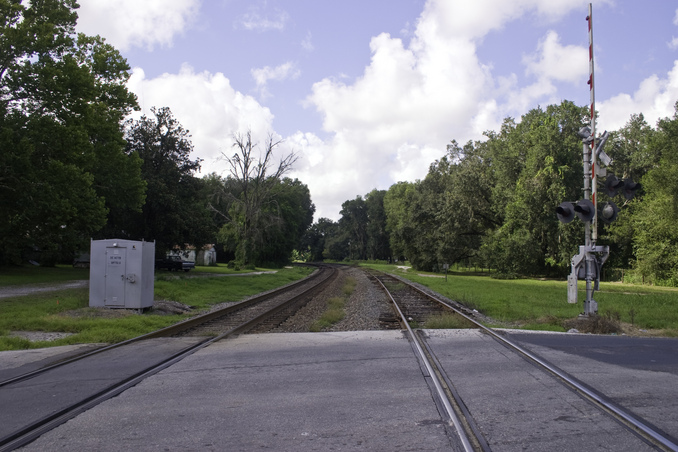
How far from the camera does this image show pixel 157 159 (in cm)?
4325

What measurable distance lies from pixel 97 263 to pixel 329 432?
41.6 feet

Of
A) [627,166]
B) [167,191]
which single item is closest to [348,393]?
[167,191]

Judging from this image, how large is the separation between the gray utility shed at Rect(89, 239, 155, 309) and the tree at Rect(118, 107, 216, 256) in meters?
25.2

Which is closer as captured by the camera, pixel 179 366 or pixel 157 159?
pixel 179 366

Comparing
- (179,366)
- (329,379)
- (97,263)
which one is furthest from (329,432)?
(97,263)

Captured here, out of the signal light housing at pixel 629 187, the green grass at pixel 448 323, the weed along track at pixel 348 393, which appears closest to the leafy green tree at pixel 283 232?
the green grass at pixel 448 323

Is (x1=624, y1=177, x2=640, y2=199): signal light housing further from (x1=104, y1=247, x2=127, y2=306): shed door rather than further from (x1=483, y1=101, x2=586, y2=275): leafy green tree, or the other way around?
(x1=483, y1=101, x2=586, y2=275): leafy green tree

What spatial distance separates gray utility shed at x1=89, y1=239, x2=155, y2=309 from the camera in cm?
1455

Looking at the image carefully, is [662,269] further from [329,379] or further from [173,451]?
[173,451]

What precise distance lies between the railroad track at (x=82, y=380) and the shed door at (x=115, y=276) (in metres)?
3.82

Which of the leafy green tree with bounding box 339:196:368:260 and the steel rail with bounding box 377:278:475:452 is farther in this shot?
the leafy green tree with bounding box 339:196:368:260

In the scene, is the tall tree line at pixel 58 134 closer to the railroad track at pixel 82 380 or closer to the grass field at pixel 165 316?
the grass field at pixel 165 316

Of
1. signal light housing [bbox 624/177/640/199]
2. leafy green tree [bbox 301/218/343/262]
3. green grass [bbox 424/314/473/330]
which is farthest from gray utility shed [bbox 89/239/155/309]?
leafy green tree [bbox 301/218/343/262]

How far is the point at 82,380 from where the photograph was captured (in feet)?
21.6
